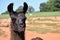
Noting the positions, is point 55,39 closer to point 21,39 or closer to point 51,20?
point 21,39

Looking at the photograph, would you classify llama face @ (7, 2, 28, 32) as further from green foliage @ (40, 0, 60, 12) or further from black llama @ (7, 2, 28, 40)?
green foliage @ (40, 0, 60, 12)

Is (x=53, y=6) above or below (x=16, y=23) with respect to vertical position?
below

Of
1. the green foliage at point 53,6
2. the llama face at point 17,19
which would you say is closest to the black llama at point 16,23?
the llama face at point 17,19

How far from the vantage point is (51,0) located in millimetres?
73938

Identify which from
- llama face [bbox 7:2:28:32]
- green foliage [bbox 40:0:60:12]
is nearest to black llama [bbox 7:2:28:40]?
llama face [bbox 7:2:28:32]

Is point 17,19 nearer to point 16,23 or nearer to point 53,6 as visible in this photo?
point 16,23

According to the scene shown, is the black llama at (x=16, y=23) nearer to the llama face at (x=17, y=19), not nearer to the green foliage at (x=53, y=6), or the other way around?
the llama face at (x=17, y=19)

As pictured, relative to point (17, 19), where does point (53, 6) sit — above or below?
below

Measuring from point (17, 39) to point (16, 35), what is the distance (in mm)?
85

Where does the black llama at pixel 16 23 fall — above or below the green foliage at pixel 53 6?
above

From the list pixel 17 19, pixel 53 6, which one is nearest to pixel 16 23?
pixel 17 19

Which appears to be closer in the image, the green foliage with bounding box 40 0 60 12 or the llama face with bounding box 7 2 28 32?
the llama face with bounding box 7 2 28 32

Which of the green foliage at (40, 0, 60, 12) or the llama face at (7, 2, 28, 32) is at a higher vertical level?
the llama face at (7, 2, 28, 32)

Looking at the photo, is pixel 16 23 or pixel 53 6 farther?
pixel 53 6
